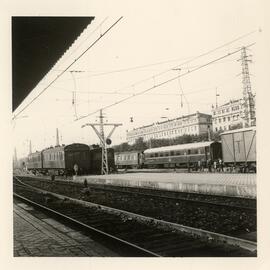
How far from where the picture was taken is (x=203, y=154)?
2066cm

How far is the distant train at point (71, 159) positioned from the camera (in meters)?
18.9

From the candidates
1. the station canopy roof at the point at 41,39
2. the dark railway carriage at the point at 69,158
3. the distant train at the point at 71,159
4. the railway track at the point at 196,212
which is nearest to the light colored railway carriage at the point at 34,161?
the distant train at the point at 71,159

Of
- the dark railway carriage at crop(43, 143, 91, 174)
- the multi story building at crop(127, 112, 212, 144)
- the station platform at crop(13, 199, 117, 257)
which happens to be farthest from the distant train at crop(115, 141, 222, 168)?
the station platform at crop(13, 199, 117, 257)

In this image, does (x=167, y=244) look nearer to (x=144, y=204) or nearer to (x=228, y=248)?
(x=228, y=248)

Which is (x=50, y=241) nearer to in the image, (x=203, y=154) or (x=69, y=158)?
(x=69, y=158)

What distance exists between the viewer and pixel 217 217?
6.02 m

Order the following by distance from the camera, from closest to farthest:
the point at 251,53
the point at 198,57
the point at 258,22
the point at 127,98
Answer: the point at 258,22 < the point at 251,53 < the point at 198,57 < the point at 127,98

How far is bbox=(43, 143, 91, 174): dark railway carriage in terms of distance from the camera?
18.8 metres

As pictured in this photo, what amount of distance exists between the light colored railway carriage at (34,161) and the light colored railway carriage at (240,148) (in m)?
11.1

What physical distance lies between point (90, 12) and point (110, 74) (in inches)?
54.7

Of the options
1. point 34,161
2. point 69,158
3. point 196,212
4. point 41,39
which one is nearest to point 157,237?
point 196,212

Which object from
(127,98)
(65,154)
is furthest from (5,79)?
(65,154)

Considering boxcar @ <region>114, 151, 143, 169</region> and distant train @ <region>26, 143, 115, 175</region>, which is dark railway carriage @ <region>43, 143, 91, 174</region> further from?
boxcar @ <region>114, 151, 143, 169</region>

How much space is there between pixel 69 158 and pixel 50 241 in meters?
13.8
